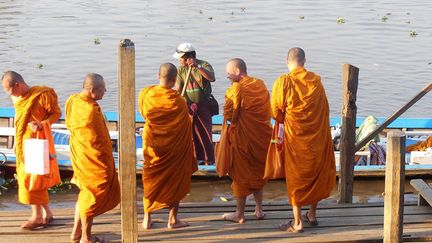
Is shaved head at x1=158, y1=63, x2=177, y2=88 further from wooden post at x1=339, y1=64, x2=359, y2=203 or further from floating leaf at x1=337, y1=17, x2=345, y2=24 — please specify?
floating leaf at x1=337, y1=17, x2=345, y2=24

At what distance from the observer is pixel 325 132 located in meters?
7.18

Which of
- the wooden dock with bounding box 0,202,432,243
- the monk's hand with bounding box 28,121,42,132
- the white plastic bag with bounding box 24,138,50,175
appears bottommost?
the wooden dock with bounding box 0,202,432,243

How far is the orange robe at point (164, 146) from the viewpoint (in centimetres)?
699

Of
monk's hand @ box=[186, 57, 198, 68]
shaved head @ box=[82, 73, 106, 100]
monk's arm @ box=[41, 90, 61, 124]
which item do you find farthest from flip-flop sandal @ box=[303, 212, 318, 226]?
monk's arm @ box=[41, 90, 61, 124]

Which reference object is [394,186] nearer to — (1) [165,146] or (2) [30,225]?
(1) [165,146]

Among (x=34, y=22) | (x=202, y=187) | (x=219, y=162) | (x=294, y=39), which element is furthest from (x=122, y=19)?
(x=219, y=162)

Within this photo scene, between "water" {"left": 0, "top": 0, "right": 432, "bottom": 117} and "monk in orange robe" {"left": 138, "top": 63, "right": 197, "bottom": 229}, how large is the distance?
844cm

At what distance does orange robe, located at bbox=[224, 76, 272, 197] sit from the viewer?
289 inches

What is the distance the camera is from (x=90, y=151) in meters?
6.57

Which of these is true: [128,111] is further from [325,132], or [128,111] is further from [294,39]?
[294,39]

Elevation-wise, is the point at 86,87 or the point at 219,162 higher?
the point at 86,87

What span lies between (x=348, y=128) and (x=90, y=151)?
2783 millimetres

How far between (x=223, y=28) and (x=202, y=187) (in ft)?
41.0

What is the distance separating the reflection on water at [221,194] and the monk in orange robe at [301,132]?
323 centimetres
